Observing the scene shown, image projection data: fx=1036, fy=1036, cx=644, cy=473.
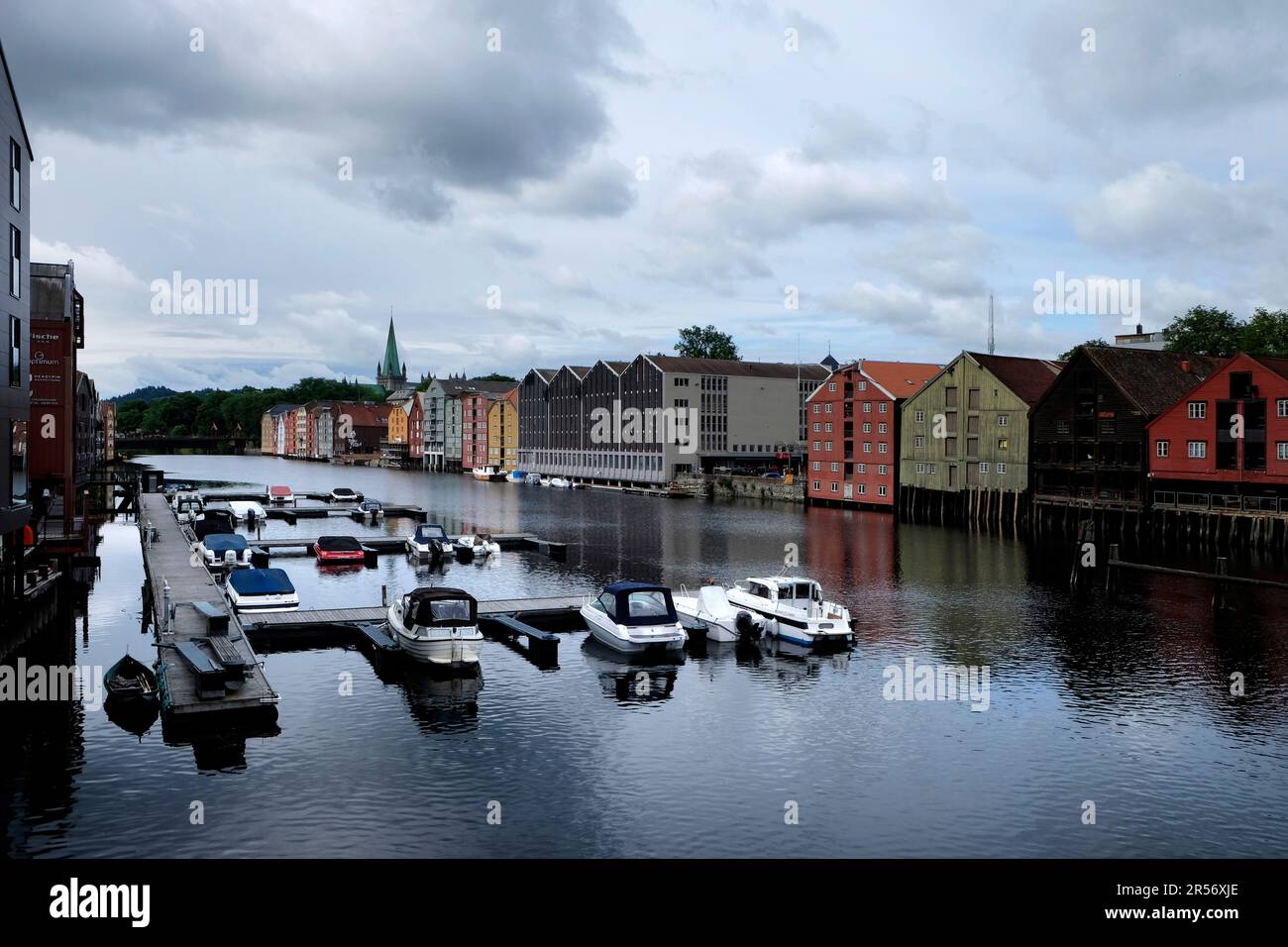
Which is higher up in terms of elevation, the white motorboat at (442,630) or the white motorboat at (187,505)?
the white motorboat at (187,505)

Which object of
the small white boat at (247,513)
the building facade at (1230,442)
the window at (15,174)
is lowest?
the small white boat at (247,513)

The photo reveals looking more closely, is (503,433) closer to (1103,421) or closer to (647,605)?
(1103,421)

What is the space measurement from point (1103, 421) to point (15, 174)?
79.0m

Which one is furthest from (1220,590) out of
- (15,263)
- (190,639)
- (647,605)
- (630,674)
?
(15,263)

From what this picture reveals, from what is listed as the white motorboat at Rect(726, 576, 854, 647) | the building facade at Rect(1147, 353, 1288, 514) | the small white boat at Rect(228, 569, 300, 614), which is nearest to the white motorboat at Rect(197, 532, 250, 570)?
the small white boat at Rect(228, 569, 300, 614)

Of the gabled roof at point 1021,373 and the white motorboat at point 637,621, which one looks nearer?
the white motorboat at point 637,621

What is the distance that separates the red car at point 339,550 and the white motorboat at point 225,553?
199 inches

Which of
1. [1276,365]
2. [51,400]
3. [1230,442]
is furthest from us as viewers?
[1230,442]

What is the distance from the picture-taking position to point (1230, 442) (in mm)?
76562

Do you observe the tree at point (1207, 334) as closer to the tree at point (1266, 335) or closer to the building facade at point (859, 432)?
the tree at point (1266, 335)

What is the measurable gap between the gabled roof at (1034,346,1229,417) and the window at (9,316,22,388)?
7795cm

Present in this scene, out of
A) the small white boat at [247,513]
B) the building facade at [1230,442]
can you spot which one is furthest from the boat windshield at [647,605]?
the small white boat at [247,513]

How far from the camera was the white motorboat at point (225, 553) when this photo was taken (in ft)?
199

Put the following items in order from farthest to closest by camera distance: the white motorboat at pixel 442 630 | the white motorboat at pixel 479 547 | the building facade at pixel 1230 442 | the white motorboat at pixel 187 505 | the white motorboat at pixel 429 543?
the white motorboat at pixel 187 505
the building facade at pixel 1230 442
the white motorboat at pixel 479 547
the white motorboat at pixel 429 543
the white motorboat at pixel 442 630
